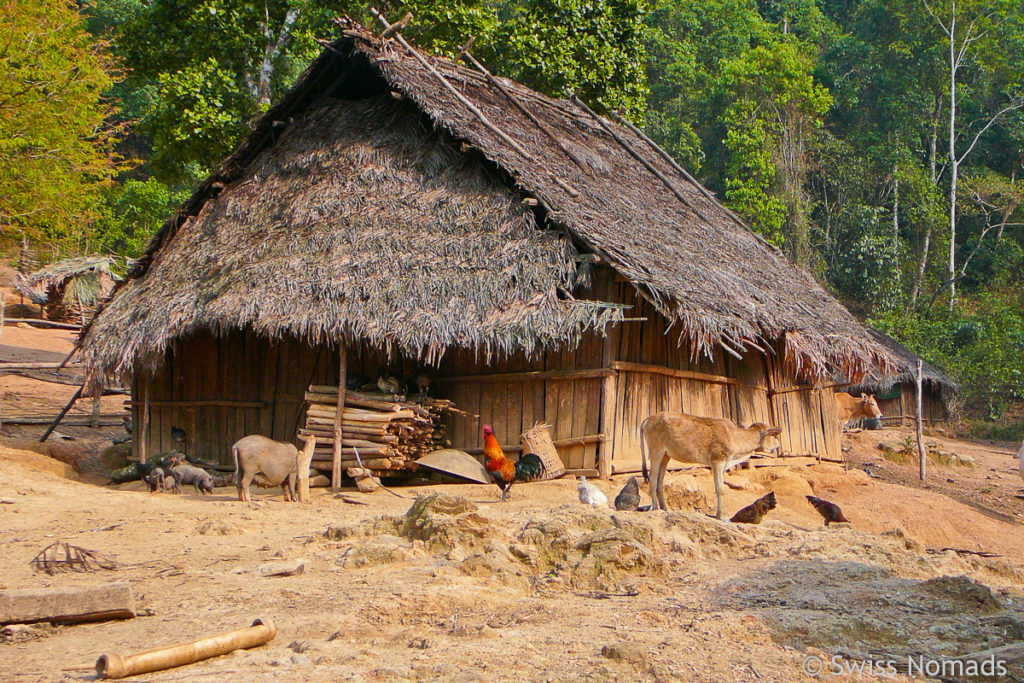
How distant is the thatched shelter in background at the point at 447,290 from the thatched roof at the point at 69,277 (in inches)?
516

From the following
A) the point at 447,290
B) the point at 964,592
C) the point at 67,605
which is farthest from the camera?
the point at 447,290

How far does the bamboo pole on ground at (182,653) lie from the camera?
453 centimetres

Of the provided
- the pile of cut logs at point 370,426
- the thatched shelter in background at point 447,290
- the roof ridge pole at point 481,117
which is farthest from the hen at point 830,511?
the roof ridge pole at point 481,117

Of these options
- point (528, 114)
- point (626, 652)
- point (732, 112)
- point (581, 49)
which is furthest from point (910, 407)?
point (626, 652)

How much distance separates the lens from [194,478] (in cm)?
1161

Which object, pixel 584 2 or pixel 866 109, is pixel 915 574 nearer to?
pixel 584 2

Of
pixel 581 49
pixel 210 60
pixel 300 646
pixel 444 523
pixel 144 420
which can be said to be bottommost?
pixel 300 646

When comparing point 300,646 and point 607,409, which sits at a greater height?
point 607,409

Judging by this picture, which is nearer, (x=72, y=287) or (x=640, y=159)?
(x=640, y=159)

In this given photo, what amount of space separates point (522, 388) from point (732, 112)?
26.0m

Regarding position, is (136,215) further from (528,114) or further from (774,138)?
(774,138)

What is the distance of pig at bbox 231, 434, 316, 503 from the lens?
1031 centimetres

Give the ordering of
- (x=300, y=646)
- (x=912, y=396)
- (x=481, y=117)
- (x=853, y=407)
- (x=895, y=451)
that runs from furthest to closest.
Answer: (x=912, y=396)
(x=895, y=451)
(x=853, y=407)
(x=481, y=117)
(x=300, y=646)

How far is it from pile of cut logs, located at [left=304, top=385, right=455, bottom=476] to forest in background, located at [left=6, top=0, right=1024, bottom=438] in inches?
360
